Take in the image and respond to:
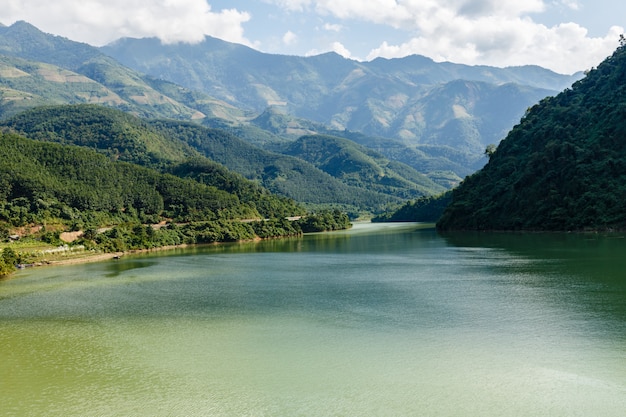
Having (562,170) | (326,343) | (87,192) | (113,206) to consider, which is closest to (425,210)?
(562,170)

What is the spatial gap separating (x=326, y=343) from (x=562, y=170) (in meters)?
81.6

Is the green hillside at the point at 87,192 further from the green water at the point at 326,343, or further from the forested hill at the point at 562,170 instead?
the forested hill at the point at 562,170

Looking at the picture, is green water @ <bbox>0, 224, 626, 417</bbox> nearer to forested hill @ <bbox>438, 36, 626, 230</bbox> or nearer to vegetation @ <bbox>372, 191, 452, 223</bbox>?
forested hill @ <bbox>438, 36, 626, 230</bbox>

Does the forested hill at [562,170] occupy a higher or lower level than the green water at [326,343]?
higher

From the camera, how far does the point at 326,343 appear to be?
1093 inches

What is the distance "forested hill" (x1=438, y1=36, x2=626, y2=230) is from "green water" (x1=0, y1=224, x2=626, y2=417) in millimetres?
37825

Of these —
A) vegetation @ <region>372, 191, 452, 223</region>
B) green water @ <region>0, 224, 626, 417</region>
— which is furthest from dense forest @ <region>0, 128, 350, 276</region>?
vegetation @ <region>372, 191, 452, 223</region>

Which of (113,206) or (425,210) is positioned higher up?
(425,210)

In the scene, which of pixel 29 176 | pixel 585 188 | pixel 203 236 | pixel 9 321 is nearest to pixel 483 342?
pixel 9 321

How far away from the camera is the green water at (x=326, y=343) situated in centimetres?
2050

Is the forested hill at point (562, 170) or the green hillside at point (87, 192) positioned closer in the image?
the forested hill at point (562, 170)

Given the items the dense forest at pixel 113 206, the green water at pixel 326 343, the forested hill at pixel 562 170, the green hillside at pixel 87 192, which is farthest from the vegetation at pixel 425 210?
the green water at pixel 326 343

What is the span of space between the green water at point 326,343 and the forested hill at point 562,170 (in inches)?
1489

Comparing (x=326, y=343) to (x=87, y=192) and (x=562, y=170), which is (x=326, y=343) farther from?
(x=87, y=192)
